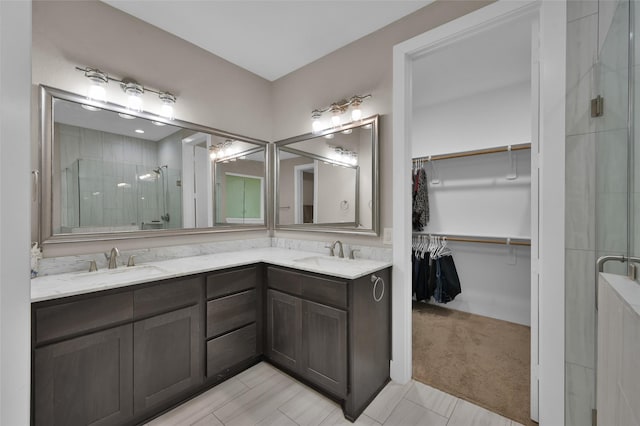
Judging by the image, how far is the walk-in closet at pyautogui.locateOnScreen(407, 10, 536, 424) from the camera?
90.7 inches

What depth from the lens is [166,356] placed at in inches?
66.2

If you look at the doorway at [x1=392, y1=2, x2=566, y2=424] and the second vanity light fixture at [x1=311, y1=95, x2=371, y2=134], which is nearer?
the doorway at [x1=392, y1=2, x2=566, y2=424]

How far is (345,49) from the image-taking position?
2.39 m

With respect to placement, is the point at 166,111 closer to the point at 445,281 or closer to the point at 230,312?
the point at 230,312

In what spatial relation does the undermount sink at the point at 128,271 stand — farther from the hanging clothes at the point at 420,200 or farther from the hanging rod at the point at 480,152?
the hanging clothes at the point at 420,200

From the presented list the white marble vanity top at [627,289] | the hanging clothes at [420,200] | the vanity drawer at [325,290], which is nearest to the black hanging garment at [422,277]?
the hanging clothes at [420,200]

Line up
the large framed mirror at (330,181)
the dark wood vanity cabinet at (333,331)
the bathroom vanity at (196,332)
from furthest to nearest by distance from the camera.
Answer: the large framed mirror at (330,181) → the dark wood vanity cabinet at (333,331) → the bathroom vanity at (196,332)

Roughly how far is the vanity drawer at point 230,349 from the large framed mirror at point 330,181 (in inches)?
42.0

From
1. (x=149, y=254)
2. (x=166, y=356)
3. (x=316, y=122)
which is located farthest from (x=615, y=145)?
(x=149, y=254)

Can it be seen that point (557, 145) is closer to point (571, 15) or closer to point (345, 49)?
point (571, 15)

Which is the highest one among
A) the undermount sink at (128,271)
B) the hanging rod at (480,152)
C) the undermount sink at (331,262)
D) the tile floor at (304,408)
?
the hanging rod at (480,152)

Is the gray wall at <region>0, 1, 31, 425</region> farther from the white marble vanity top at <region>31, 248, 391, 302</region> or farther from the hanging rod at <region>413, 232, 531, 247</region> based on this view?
the hanging rod at <region>413, 232, 531, 247</region>

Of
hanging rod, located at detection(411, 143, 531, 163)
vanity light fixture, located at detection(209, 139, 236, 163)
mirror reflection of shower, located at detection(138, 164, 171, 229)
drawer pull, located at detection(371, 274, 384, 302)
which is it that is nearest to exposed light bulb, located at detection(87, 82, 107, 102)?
mirror reflection of shower, located at detection(138, 164, 171, 229)

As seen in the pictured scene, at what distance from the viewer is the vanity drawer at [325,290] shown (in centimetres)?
170
